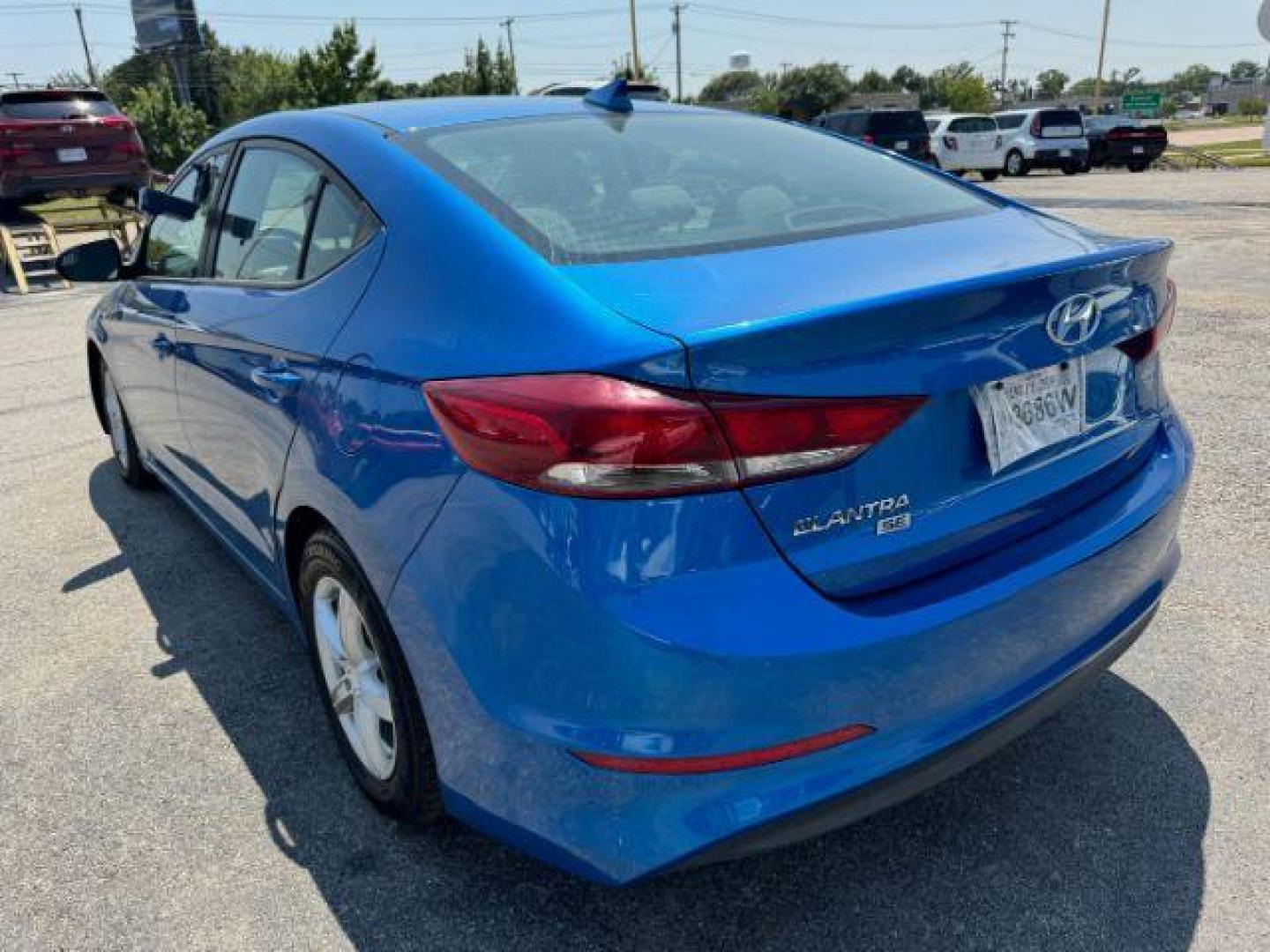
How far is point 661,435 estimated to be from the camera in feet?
5.05

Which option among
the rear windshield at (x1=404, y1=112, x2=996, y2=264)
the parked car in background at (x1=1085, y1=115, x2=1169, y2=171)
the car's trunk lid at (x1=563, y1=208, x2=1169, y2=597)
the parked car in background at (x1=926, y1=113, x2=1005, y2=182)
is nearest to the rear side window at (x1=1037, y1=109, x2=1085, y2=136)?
the parked car in background at (x1=926, y1=113, x2=1005, y2=182)

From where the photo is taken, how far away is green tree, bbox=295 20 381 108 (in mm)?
37781

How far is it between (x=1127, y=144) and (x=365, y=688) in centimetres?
2949

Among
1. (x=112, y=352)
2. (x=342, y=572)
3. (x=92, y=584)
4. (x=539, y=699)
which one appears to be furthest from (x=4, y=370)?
(x=539, y=699)

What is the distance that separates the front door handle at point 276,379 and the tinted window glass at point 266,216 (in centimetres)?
25

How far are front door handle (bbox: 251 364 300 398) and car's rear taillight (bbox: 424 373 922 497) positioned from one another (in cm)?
90

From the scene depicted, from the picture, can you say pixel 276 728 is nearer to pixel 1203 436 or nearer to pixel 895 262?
pixel 895 262

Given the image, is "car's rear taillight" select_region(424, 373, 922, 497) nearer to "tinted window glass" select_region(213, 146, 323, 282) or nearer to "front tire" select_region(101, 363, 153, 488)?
"tinted window glass" select_region(213, 146, 323, 282)

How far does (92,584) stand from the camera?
3.90 metres

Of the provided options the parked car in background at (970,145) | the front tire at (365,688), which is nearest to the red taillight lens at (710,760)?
the front tire at (365,688)

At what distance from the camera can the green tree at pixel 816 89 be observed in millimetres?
74375

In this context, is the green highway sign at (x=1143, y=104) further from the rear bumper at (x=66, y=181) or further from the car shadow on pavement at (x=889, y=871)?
the car shadow on pavement at (x=889, y=871)

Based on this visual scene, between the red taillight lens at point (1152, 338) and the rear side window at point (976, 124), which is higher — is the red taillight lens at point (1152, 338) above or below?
above

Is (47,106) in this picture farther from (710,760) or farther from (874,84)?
(874,84)
